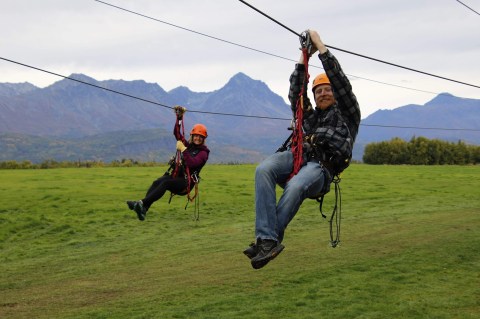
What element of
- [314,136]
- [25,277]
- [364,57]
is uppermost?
[364,57]

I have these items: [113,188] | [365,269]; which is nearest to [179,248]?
[365,269]

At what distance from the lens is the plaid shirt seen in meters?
6.43

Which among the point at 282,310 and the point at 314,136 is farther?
the point at 282,310

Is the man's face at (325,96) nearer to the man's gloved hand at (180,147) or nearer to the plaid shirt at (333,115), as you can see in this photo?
the plaid shirt at (333,115)

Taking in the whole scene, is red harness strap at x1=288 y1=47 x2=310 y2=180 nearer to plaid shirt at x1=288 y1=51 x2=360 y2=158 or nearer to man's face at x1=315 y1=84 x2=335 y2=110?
plaid shirt at x1=288 y1=51 x2=360 y2=158

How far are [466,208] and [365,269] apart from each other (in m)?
14.0

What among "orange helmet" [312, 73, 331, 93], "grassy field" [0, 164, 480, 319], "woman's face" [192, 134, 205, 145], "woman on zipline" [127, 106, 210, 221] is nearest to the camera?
"orange helmet" [312, 73, 331, 93]

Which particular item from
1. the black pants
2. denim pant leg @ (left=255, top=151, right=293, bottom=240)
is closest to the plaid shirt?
denim pant leg @ (left=255, top=151, right=293, bottom=240)

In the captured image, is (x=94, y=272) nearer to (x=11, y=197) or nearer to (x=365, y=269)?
(x=365, y=269)

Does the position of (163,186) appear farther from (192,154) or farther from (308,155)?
(308,155)

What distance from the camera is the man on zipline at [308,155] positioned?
5938 millimetres

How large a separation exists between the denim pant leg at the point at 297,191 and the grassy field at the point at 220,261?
5908 millimetres

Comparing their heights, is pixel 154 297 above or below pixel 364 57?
below

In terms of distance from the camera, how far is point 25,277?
580 inches
